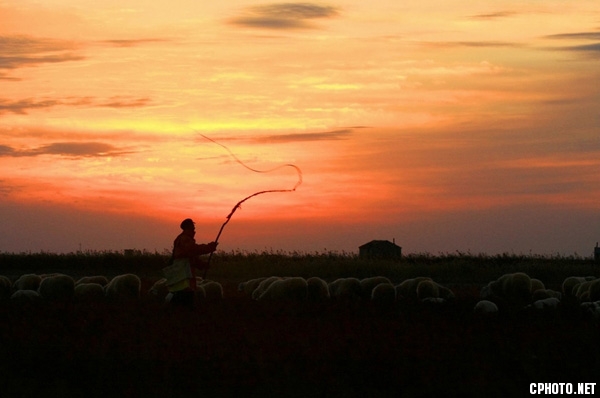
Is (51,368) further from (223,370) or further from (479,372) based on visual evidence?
(479,372)

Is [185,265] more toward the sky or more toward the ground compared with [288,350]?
more toward the sky

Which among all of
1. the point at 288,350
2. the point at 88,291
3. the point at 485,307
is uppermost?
the point at 88,291

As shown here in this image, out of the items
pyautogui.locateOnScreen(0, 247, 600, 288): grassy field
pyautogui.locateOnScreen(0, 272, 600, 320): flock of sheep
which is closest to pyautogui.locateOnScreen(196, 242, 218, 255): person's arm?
pyautogui.locateOnScreen(0, 272, 600, 320): flock of sheep

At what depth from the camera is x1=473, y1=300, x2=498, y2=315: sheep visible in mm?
17714

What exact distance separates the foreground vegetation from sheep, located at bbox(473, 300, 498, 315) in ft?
55.0

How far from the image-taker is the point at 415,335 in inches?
565

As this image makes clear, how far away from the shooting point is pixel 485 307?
18141 millimetres

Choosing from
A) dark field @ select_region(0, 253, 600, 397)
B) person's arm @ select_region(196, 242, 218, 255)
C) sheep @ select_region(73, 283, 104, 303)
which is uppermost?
person's arm @ select_region(196, 242, 218, 255)

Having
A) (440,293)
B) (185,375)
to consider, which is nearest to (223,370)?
(185,375)

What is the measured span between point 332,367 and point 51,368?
3332mm

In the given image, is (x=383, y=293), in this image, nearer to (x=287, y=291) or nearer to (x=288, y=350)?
(x=287, y=291)

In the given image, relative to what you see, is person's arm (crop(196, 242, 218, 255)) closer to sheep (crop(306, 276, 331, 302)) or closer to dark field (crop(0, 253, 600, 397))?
dark field (crop(0, 253, 600, 397))

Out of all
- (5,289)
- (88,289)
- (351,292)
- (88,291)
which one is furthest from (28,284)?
(351,292)

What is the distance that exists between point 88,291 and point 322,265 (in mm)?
17228
